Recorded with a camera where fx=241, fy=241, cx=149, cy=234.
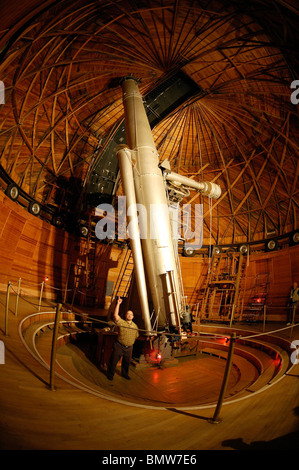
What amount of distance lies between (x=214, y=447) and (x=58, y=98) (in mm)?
12647

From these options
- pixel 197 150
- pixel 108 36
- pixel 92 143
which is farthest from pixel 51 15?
pixel 197 150

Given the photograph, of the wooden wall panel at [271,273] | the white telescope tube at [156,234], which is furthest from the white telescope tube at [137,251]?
the wooden wall panel at [271,273]

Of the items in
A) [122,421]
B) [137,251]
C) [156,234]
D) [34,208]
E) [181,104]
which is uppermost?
[181,104]

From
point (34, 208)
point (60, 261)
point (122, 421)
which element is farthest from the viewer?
point (60, 261)

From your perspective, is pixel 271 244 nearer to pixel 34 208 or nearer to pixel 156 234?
pixel 156 234

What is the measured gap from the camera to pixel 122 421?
8.43 feet

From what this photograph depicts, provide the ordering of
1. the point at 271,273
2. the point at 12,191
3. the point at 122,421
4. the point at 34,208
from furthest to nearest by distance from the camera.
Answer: the point at 271,273, the point at 34,208, the point at 12,191, the point at 122,421

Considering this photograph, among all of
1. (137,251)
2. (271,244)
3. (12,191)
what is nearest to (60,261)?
(12,191)

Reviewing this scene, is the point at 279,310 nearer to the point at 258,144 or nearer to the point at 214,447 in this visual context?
the point at 258,144

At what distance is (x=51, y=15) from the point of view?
23.2ft

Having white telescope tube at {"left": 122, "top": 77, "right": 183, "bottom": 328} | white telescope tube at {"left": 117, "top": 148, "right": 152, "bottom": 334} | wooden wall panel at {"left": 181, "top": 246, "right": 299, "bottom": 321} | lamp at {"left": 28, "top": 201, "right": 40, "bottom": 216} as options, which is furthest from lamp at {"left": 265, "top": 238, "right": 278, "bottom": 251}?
lamp at {"left": 28, "top": 201, "right": 40, "bottom": 216}

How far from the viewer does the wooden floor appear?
6.61 feet

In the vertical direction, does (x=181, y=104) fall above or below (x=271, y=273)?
above

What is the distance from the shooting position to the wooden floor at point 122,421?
2.02m
